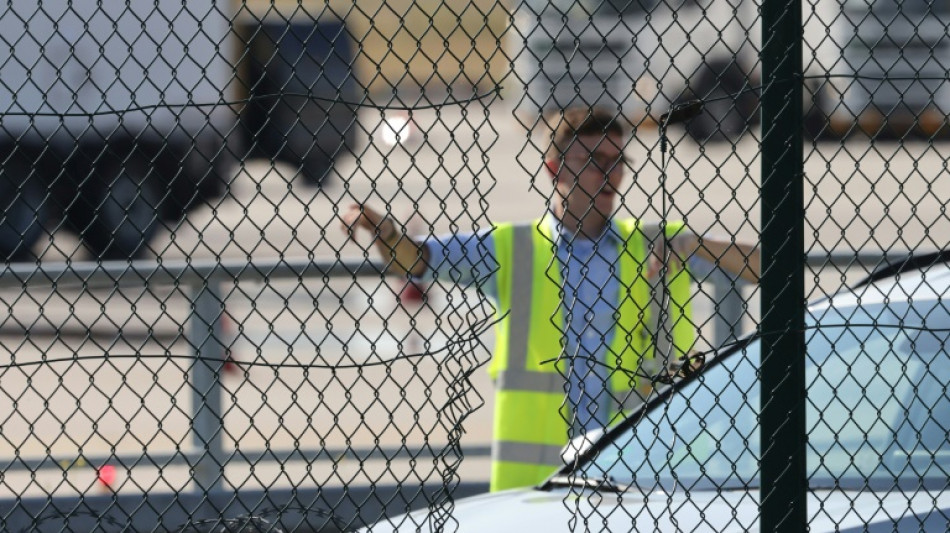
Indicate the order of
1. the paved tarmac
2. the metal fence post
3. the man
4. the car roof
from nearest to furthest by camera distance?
the paved tarmac → the car roof → the man → the metal fence post

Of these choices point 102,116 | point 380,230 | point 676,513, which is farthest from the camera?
point 102,116

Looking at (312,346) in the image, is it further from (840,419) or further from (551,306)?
(840,419)

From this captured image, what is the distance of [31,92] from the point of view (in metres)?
15.3

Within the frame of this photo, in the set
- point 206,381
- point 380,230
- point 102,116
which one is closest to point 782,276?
point 380,230

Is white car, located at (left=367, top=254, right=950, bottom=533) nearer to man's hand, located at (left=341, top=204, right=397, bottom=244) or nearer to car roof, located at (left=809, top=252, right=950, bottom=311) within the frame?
car roof, located at (left=809, top=252, right=950, bottom=311)

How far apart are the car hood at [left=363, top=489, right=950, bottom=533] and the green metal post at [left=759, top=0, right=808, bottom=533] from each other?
0.45 ft

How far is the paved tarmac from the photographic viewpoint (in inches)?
144

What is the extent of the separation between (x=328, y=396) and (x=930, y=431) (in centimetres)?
633

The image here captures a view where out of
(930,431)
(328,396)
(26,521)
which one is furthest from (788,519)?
(328,396)

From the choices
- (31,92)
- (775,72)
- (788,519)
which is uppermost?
(31,92)

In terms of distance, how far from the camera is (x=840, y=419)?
4.09m

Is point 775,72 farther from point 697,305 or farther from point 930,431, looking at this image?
point 697,305

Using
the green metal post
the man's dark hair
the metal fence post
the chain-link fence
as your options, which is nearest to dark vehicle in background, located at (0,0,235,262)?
the chain-link fence

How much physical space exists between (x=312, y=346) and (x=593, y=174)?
7219mm
